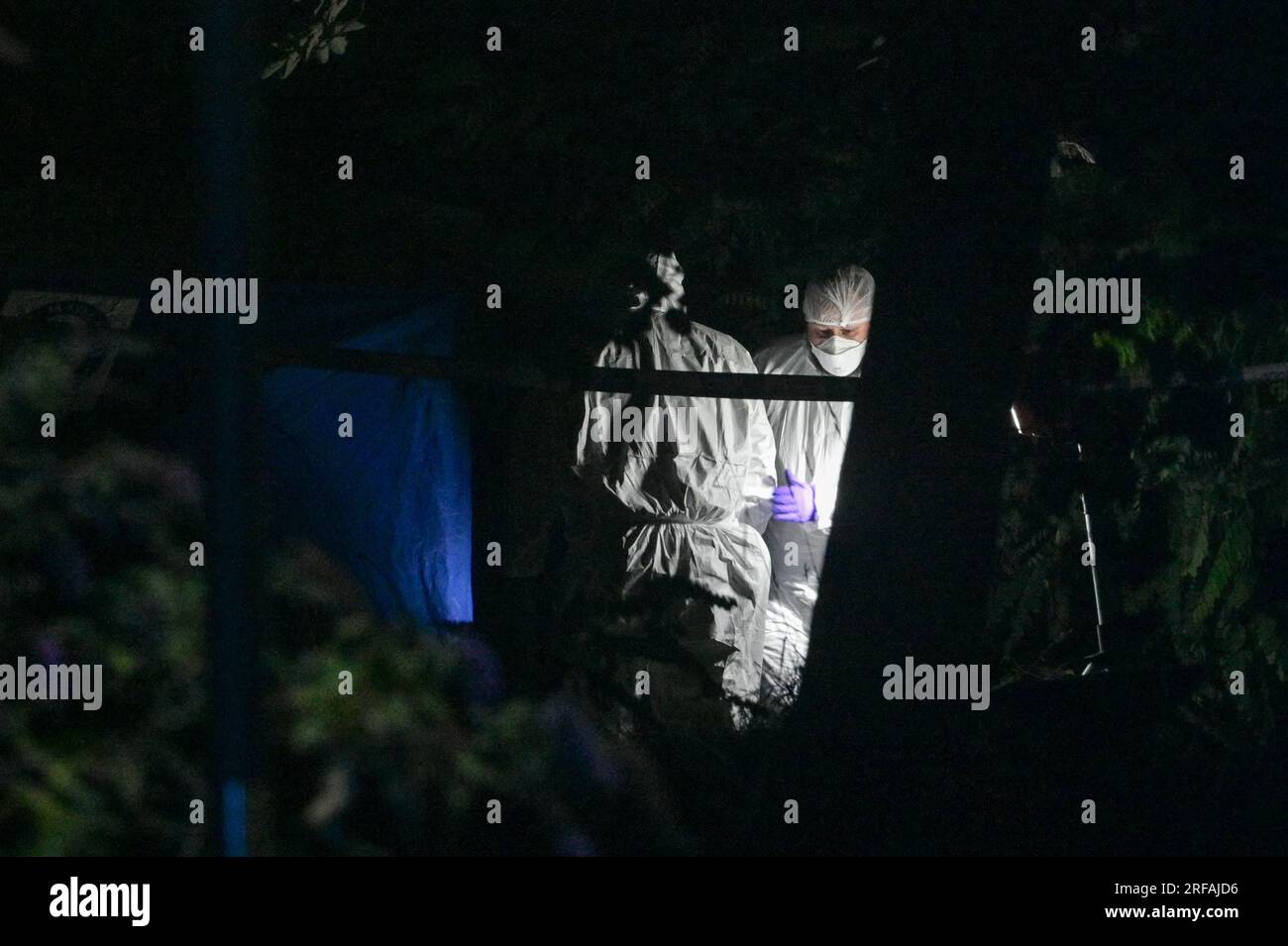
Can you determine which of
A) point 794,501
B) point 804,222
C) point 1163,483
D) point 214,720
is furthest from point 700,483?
point 214,720

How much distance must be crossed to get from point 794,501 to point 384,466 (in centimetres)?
86

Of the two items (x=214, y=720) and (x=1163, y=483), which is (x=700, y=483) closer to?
(x=1163, y=483)

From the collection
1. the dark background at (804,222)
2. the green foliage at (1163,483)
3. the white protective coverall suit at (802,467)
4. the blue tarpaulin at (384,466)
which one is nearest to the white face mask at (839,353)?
the white protective coverall suit at (802,467)

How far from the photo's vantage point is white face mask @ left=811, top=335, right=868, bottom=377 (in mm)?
2881

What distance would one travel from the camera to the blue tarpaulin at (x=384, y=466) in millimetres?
2963

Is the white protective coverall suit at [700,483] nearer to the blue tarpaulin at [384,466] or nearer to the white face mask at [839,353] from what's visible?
the white face mask at [839,353]

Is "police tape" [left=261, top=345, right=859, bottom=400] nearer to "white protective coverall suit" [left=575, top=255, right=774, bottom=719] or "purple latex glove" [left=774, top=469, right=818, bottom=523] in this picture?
"white protective coverall suit" [left=575, top=255, right=774, bottom=719]

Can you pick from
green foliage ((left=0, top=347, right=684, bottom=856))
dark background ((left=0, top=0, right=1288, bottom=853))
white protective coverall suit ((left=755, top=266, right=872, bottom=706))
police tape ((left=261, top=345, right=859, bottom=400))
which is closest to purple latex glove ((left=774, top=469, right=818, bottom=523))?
white protective coverall suit ((left=755, top=266, right=872, bottom=706))

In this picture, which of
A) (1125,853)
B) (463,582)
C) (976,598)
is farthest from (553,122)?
(1125,853)

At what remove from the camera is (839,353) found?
9.46ft

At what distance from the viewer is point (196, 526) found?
113 inches

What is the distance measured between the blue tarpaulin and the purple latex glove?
0.65 meters

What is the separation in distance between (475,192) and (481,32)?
0.31 meters

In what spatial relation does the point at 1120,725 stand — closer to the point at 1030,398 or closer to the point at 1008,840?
the point at 1008,840
